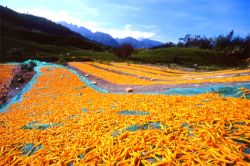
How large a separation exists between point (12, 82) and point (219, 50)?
269 ft

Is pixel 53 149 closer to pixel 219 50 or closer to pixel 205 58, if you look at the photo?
pixel 205 58

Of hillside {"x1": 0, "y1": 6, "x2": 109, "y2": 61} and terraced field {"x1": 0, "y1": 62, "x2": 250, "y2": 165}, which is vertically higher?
hillside {"x1": 0, "y1": 6, "x2": 109, "y2": 61}

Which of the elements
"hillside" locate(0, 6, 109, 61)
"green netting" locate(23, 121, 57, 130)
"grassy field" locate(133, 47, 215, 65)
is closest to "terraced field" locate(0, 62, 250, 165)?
"green netting" locate(23, 121, 57, 130)

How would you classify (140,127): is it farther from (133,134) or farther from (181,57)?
(181,57)

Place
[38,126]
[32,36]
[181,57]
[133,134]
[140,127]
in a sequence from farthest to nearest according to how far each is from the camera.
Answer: [32,36] < [181,57] < [38,126] < [140,127] < [133,134]

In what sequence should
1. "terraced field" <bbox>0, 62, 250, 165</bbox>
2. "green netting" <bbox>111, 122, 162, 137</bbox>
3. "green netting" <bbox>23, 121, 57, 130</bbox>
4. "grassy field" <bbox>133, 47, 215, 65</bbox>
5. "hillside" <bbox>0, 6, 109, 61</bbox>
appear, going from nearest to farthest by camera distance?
"terraced field" <bbox>0, 62, 250, 165</bbox> → "green netting" <bbox>111, 122, 162, 137</bbox> → "green netting" <bbox>23, 121, 57, 130</bbox> → "grassy field" <bbox>133, 47, 215, 65</bbox> → "hillside" <bbox>0, 6, 109, 61</bbox>

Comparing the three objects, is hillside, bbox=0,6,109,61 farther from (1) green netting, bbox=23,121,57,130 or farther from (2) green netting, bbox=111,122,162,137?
(2) green netting, bbox=111,122,162,137

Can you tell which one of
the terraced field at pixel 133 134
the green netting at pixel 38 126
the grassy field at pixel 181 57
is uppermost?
the grassy field at pixel 181 57

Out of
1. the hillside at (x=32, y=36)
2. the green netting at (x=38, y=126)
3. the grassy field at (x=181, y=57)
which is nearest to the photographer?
the green netting at (x=38, y=126)

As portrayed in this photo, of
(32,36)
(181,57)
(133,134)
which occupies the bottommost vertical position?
(133,134)

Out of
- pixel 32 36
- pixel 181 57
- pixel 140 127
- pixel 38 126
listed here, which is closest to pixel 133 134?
pixel 140 127

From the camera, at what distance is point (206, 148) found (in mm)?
4328

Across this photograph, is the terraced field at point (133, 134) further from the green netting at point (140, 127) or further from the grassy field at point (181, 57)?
the grassy field at point (181, 57)

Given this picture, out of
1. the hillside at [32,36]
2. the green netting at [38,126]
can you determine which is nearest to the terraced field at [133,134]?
the green netting at [38,126]
